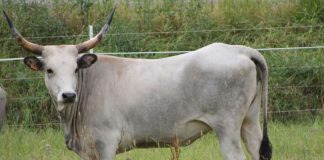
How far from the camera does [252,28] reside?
16781 millimetres

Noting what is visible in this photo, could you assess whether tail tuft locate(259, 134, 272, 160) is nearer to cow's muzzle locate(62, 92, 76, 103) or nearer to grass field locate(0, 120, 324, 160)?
grass field locate(0, 120, 324, 160)

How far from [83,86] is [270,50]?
548cm

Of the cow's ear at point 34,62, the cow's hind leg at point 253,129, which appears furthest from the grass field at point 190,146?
the cow's ear at point 34,62

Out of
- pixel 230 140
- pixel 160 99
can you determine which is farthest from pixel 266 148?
pixel 160 99

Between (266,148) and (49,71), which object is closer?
(49,71)

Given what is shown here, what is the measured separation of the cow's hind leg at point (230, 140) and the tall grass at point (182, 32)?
4599 mm

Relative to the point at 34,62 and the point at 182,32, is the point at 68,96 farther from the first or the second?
the point at 182,32

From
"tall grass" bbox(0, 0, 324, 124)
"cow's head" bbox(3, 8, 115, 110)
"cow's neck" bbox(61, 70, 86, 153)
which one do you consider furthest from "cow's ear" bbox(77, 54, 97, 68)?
"tall grass" bbox(0, 0, 324, 124)

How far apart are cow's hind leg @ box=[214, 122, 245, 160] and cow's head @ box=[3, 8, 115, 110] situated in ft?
4.76

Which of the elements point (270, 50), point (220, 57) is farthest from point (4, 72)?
point (220, 57)

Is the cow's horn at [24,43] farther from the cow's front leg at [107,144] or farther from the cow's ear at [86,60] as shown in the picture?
the cow's front leg at [107,144]

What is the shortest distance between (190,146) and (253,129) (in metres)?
2.18

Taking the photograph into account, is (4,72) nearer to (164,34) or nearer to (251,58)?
(164,34)

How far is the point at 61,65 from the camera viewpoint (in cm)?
1001
